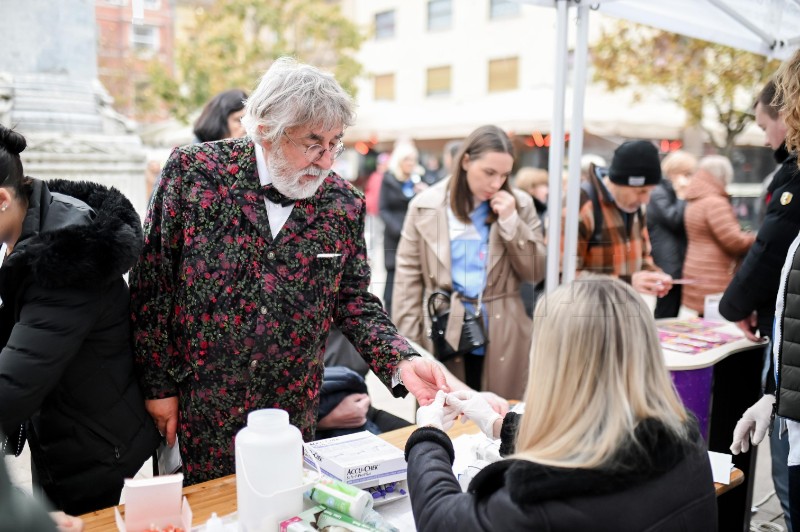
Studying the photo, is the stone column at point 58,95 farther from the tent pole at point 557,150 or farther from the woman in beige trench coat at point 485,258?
the tent pole at point 557,150

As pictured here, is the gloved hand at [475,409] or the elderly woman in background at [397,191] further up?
the elderly woman in background at [397,191]

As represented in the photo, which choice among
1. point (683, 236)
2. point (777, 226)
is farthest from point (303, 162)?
point (683, 236)

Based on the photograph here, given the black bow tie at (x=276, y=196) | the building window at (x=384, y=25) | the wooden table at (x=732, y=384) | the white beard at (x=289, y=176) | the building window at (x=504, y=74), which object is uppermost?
the building window at (x=384, y=25)

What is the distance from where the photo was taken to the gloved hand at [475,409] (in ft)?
5.54

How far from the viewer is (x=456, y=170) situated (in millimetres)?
3092

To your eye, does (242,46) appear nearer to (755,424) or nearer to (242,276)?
(242,276)

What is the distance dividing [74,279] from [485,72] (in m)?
20.6

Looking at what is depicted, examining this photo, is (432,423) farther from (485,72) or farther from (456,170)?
(485,72)

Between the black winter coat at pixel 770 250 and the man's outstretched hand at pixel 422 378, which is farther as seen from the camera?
the black winter coat at pixel 770 250

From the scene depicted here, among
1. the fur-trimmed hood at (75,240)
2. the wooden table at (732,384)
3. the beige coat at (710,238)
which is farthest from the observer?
the beige coat at (710,238)

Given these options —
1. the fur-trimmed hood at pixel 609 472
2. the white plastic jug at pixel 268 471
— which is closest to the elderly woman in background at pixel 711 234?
the fur-trimmed hood at pixel 609 472

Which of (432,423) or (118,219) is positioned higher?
(118,219)

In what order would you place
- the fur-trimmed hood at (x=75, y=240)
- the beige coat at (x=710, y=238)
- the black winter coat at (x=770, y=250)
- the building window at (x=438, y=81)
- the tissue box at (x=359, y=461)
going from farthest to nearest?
the building window at (x=438, y=81) → the beige coat at (x=710, y=238) → the black winter coat at (x=770, y=250) → the tissue box at (x=359, y=461) → the fur-trimmed hood at (x=75, y=240)

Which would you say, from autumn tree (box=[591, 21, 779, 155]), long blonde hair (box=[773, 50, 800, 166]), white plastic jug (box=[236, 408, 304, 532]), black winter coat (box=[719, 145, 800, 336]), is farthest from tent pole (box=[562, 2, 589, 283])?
autumn tree (box=[591, 21, 779, 155])
